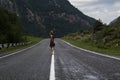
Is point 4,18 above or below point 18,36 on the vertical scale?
above

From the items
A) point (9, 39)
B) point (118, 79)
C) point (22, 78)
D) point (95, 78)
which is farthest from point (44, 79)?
point (9, 39)

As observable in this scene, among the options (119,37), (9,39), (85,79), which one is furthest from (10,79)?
(9,39)

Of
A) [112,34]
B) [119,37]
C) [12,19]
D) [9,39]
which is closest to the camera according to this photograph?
[119,37]

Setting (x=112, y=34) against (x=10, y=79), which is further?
(x=112, y=34)

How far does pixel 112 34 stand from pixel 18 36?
22.5m

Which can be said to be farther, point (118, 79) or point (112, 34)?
point (112, 34)

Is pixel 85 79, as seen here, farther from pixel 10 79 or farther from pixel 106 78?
pixel 10 79

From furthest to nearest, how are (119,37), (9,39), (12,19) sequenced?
(12,19)
(9,39)
(119,37)

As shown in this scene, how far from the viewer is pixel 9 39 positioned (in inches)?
2051

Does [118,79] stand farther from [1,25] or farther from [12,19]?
[12,19]

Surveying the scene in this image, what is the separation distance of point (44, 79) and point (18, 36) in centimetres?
4685

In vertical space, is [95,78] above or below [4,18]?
below

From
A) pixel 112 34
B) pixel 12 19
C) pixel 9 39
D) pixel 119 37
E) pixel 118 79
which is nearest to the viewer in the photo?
pixel 118 79

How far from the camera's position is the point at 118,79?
8219 mm
